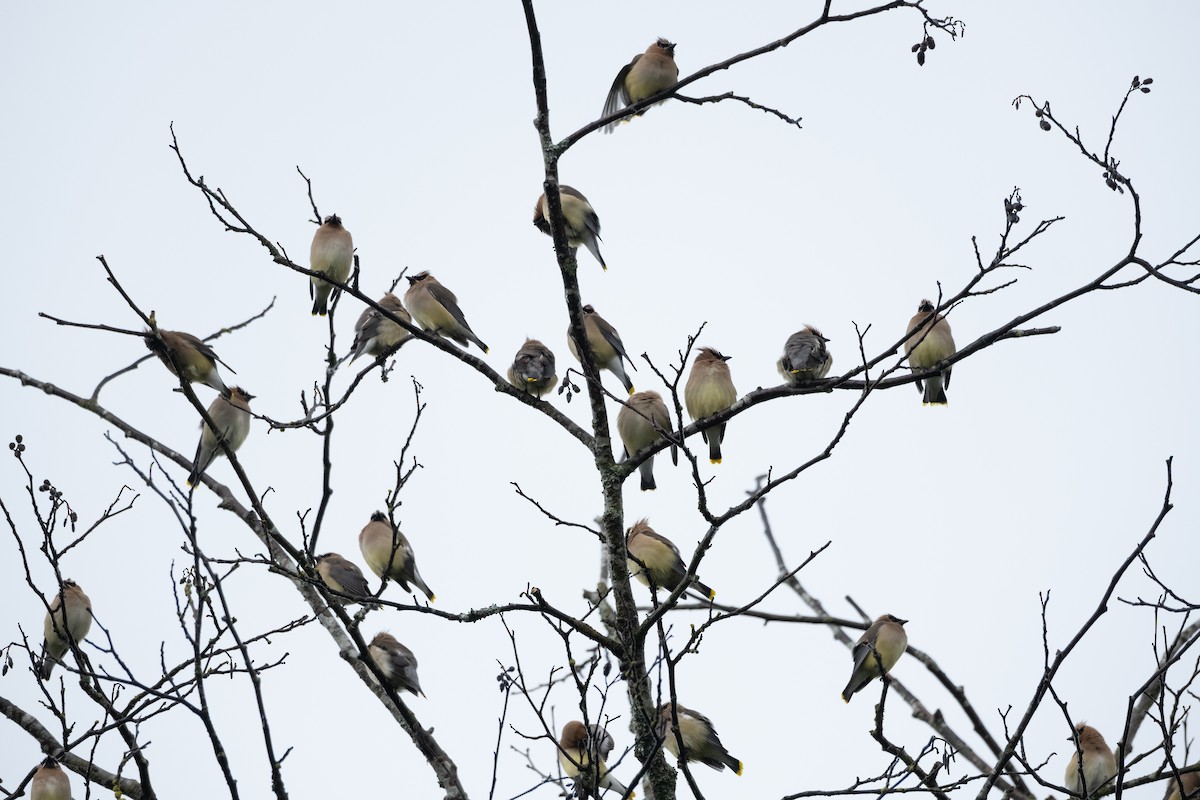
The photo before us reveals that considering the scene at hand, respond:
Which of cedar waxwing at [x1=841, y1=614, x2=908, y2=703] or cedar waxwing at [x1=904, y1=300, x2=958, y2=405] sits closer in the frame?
cedar waxwing at [x1=841, y1=614, x2=908, y2=703]

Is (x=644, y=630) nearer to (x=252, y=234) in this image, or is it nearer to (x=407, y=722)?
(x=407, y=722)

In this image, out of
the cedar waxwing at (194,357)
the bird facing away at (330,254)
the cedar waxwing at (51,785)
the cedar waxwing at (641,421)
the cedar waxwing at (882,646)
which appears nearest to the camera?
the cedar waxwing at (51,785)

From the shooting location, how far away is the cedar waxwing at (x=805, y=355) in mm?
5785

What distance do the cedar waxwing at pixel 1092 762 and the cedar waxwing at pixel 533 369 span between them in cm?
352

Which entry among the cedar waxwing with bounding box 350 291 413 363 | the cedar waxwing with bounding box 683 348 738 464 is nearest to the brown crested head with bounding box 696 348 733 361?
the cedar waxwing with bounding box 683 348 738 464

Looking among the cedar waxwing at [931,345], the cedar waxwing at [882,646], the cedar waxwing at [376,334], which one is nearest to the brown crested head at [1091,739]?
the cedar waxwing at [882,646]

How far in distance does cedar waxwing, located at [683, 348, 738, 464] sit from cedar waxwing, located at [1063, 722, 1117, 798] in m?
2.53

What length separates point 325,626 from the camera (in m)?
4.89

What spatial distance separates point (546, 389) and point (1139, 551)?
4.47m

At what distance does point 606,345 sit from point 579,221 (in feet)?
2.50

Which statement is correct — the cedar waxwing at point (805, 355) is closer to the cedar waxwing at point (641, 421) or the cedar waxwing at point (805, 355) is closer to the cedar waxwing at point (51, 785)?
the cedar waxwing at point (641, 421)

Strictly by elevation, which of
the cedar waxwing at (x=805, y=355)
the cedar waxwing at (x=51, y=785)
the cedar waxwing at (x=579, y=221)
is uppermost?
the cedar waxwing at (x=579, y=221)

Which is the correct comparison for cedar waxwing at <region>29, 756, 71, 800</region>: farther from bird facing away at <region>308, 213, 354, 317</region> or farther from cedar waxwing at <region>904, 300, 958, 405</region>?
cedar waxwing at <region>904, 300, 958, 405</region>

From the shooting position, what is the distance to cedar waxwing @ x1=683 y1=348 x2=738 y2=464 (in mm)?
6121
